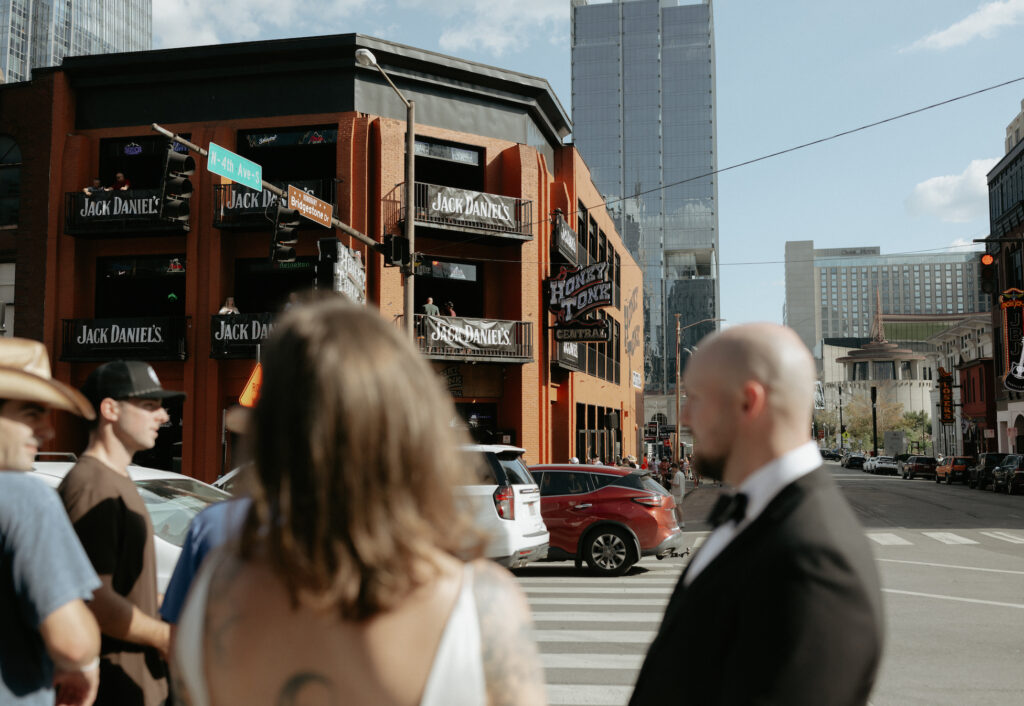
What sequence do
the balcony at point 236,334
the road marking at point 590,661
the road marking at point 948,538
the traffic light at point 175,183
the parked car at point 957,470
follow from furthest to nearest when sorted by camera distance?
the parked car at point 957,470 → the balcony at point 236,334 → the road marking at point 948,538 → the traffic light at point 175,183 → the road marking at point 590,661

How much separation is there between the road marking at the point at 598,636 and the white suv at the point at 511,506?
8.05 feet

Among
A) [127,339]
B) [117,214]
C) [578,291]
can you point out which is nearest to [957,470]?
[578,291]

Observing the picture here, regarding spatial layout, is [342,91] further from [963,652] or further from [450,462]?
[450,462]

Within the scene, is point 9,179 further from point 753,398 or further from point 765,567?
point 765,567

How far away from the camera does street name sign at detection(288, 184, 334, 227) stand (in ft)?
44.1

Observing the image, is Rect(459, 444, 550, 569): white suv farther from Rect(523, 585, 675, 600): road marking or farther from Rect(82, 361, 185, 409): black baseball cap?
Rect(82, 361, 185, 409): black baseball cap

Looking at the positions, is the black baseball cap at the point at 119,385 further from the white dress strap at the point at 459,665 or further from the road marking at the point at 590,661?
the road marking at the point at 590,661

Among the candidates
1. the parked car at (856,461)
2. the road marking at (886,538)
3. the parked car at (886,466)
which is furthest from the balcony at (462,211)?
the parked car at (856,461)

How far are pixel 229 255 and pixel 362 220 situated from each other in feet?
13.9

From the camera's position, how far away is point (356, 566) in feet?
5.01

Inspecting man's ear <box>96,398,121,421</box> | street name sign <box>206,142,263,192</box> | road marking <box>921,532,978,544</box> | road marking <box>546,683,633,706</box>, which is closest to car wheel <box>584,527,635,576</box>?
road marking <box>546,683,633,706</box>

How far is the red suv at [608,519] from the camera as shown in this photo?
13602mm

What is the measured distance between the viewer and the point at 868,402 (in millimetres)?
129625

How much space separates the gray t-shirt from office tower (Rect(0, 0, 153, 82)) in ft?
478
